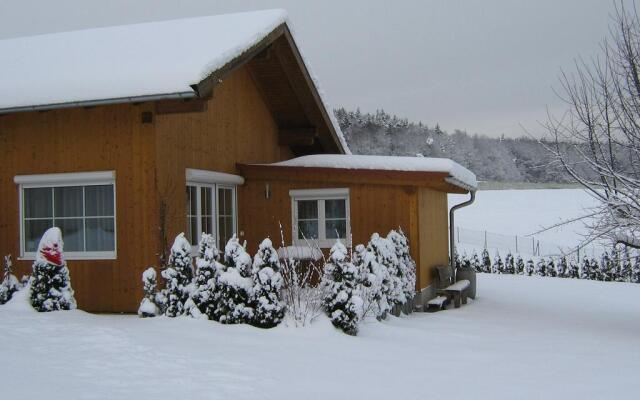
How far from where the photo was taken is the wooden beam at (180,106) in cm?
959

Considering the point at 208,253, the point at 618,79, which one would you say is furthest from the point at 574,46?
the point at 208,253

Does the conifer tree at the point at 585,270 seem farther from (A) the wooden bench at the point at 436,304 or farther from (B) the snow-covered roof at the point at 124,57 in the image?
(B) the snow-covered roof at the point at 124,57

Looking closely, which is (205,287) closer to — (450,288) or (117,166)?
(117,166)

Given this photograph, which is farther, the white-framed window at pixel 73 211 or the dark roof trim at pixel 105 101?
the white-framed window at pixel 73 211

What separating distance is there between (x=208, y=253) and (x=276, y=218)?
14.7 ft

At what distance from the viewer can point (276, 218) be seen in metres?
13.0

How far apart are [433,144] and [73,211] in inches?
2291

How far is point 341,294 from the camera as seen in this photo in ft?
27.4

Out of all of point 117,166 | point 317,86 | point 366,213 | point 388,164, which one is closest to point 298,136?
point 317,86

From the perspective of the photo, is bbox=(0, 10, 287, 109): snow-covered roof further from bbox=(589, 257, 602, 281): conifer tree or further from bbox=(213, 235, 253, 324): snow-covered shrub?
bbox=(589, 257, 602, 281): conifer tree

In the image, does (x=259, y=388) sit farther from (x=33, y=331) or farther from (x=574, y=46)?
(x=574, y=46)

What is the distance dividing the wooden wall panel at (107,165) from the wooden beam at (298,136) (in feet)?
18.8

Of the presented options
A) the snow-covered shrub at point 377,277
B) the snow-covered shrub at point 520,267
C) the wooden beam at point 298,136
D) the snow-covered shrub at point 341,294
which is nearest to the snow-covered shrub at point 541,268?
the snow-covered shrub at point 520,267

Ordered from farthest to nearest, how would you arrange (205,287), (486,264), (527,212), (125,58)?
1. (527,212)
2. (486,264)
3. (125,58)
4. (205,287)
